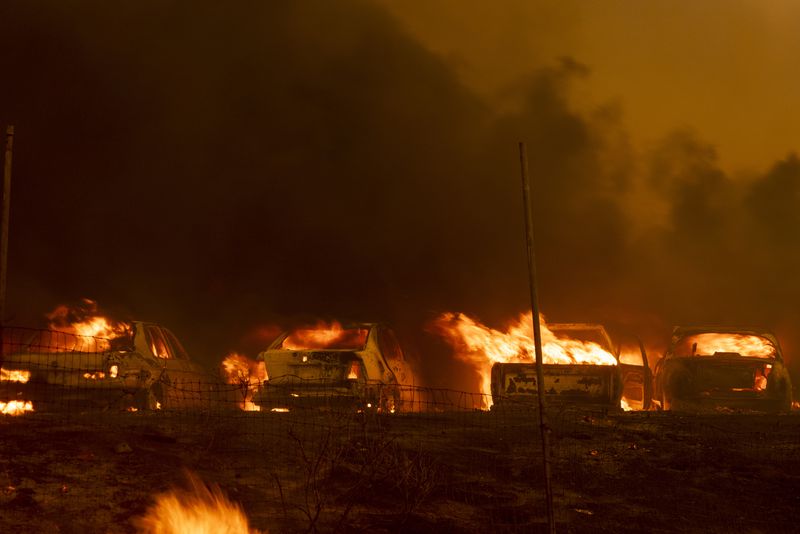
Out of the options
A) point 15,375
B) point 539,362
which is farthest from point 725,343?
point 15,375

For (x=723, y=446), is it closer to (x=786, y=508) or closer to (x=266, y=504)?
(x=786, y=508)

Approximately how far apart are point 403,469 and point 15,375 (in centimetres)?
653

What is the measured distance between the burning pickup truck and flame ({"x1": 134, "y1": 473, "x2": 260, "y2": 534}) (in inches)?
226

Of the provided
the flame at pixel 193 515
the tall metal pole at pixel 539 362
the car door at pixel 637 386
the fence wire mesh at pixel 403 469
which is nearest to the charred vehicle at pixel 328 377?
the fence wire mesh at pixel 403 469

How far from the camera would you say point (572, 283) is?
23984 millimetres

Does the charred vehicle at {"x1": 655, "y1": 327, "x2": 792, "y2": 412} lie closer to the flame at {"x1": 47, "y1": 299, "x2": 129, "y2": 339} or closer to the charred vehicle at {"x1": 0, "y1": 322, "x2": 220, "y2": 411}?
the charred vehicle at {"x1": 0, "y1": 322, "x2": 220, "y2": 411}

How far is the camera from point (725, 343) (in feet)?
52.1

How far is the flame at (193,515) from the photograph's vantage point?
644 centimetres

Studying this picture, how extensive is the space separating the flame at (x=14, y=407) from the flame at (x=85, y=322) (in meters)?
4.14

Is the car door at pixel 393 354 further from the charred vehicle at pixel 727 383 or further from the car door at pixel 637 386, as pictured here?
the charred vehicle at pixel 727 383

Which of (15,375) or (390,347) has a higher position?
(390,347)

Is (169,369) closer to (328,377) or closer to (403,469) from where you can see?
(328,377)

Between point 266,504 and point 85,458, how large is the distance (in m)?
1.82

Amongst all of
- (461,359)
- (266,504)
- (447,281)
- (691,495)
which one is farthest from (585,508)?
(447,281)
